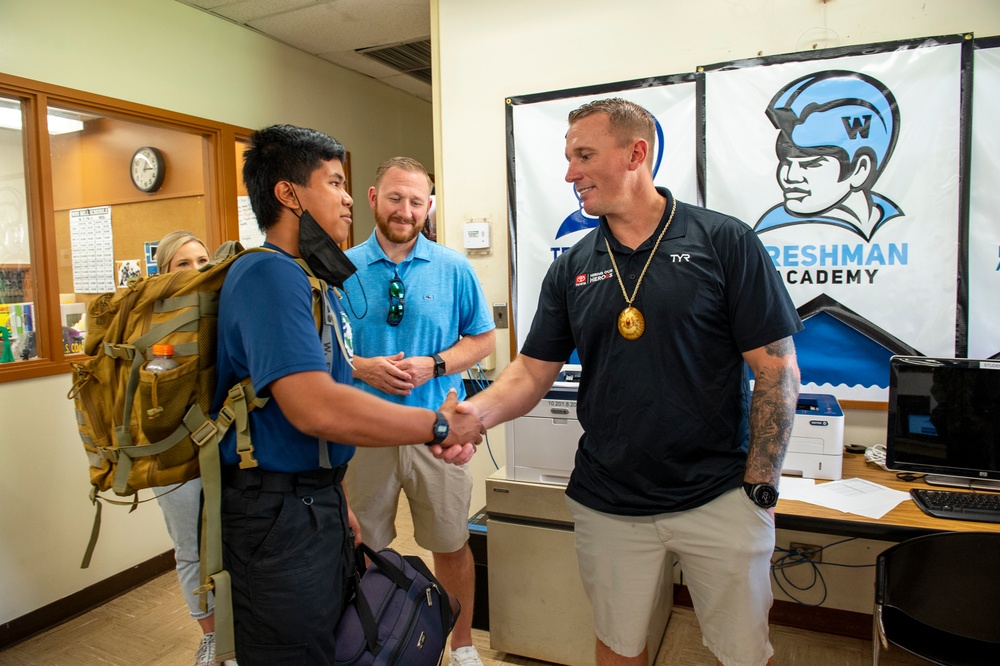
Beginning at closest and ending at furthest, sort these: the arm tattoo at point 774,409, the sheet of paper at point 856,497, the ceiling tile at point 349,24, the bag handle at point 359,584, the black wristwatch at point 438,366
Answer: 1. the bag handle at point 359,584
2. the arm tattoo at point 774,409
3. the sheet of paper at point 856,497
4. the black wristwatch at point 438,366
5. the ceiling tile at point 349,24

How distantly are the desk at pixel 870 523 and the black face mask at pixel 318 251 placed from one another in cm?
149

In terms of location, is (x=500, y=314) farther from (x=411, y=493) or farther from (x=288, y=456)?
(x=288, y=456)

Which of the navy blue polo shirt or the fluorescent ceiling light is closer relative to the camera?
the navy blue polo shirt

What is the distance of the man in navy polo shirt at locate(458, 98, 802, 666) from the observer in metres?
1.52

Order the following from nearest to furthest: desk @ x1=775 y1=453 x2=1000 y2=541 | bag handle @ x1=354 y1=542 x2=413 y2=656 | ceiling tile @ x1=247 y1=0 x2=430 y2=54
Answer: bag handle @ x1=354 y1=542 x2=413 y2=656 → desk @ x1=775 y1=453 x2=1000 y2=541 → ceiling tile @ x1=247 y1=0 x2=430 y2=54

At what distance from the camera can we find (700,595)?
1.61 meters

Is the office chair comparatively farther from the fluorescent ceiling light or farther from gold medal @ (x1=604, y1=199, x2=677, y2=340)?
the fluorescent ceiling light

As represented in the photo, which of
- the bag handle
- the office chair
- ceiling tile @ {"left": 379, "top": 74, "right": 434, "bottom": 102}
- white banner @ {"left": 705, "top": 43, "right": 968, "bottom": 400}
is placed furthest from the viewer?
ceiling tile @ {"left": 379, "top": 74, "right": 434, "bottom": 102}

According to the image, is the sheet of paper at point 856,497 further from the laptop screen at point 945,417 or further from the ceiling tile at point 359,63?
the ceiling tile at point 359,63

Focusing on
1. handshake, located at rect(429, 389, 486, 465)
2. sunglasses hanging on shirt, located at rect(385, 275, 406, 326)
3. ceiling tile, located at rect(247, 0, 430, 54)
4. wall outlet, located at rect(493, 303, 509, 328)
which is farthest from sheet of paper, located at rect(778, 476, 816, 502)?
ceiling tile, located at rect(247, 0, 430, 54)

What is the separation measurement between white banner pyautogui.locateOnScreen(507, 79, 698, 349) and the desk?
4.78 feet

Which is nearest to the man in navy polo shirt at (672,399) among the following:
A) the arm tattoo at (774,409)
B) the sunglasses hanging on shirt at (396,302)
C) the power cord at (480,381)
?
the arm tattoo at (774,409)

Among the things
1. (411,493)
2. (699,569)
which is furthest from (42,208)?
(699,569)

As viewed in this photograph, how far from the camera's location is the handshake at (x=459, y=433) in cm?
170
